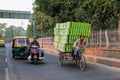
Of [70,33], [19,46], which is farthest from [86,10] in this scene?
[70,33]

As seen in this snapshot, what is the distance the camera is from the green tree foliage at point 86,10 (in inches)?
1177

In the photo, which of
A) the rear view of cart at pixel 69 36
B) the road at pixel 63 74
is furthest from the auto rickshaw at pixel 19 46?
the road at pixel 63 74

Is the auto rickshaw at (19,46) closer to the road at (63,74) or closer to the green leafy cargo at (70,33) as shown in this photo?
the green leafy cargo at (70,33)

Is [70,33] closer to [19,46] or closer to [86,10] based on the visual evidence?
[19,46]

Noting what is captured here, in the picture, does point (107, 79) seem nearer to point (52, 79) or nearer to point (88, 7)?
point (52, 79)

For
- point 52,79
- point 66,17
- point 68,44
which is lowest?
point 52,79

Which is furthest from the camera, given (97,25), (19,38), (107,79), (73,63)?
(97,25)

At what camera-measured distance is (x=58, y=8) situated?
139ft

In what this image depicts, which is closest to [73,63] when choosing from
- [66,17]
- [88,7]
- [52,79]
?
[52,79]

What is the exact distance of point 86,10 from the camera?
34781 millimetres

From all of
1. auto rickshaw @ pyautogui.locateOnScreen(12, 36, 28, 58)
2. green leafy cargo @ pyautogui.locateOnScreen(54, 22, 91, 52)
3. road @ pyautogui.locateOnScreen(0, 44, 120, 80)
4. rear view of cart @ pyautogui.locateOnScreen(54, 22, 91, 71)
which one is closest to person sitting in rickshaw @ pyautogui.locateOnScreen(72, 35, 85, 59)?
rear view of cart @ pyautogui.locateOnScreen(54, 22, 91, 71)

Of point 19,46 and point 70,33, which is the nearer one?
point 70,33

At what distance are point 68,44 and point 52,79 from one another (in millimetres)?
6059

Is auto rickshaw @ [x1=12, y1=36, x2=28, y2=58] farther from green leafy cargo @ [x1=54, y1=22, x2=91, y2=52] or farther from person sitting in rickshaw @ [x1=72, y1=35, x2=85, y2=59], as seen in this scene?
person sitting in rickshaw @ [x1=72, y1=35, x2=85, y2=59]
